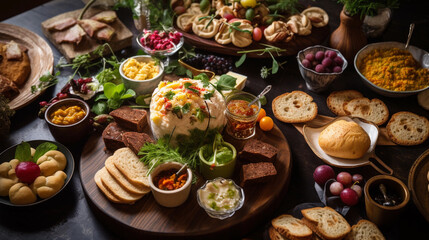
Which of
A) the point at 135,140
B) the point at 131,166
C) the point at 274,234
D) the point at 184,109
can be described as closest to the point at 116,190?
the point at 131,166

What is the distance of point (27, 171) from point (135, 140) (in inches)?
30.5

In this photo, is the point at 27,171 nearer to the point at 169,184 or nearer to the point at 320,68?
the point at 169,184

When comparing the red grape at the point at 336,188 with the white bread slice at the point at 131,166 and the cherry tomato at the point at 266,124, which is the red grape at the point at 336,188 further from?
the white bread slice at the point at 131,166

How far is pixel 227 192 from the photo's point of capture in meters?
2.47

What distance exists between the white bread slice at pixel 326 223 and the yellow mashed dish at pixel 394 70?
1.57 m

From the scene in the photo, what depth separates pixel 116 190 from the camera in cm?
259

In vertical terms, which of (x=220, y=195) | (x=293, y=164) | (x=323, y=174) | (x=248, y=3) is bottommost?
(x=293, y=164)

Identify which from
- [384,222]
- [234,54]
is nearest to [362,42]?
[234,54]

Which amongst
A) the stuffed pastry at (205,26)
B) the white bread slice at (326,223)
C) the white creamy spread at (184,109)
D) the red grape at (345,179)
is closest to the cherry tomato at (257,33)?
the stuffed pastry at (205,26)

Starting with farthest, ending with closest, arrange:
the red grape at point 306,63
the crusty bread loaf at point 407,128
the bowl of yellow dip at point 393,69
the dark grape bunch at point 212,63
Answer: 1. the dark grape bunch at point 212,63
2. the red grape at point 306,63
3. the bowl of yellow dip at point 393,69
4. the crusty bread loaf at point 407,128

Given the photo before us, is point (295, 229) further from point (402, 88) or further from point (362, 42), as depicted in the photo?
point (362, 42)

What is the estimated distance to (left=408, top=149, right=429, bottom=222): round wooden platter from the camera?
8.57 feet

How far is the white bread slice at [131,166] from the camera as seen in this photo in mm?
2594

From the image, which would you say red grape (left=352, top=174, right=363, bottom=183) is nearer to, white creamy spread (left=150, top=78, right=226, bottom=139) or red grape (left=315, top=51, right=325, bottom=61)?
white creamy spread (left=150, top=78, right=226, bottom=139)
